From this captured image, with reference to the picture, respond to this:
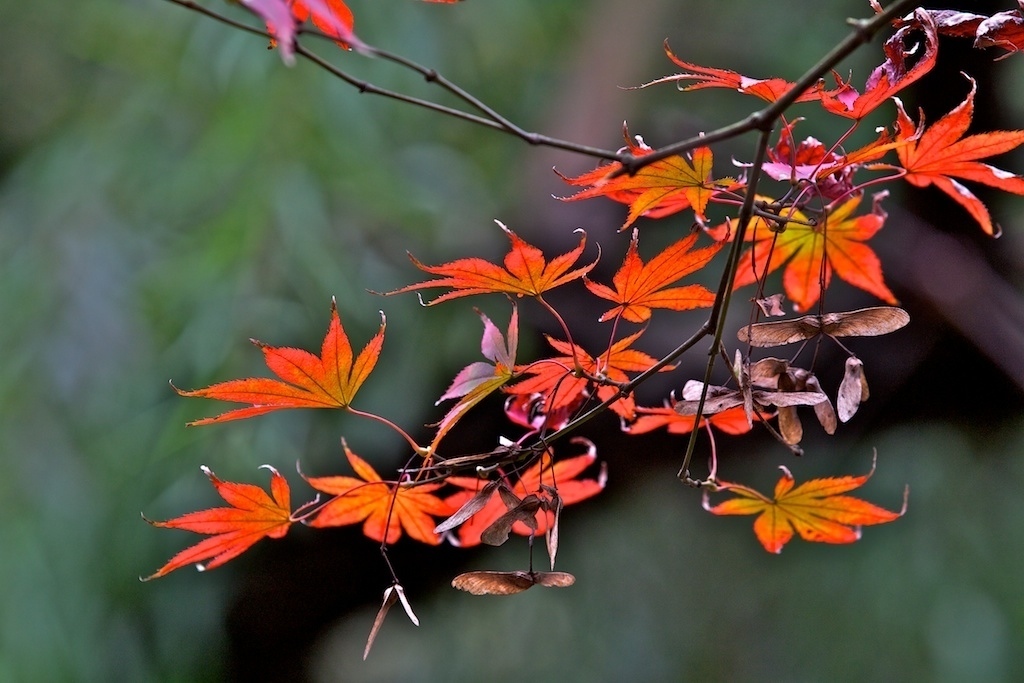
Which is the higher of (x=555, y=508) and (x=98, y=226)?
(x=555, y=508)

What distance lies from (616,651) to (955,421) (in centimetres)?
69

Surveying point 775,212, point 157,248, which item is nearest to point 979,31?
point 775,212

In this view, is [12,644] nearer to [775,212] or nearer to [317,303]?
[317,303]

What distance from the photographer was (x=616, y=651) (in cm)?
152

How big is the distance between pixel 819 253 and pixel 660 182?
179mm

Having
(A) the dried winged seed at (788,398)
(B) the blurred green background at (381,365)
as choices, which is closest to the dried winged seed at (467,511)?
(A) the dried winged seed at (788,398)

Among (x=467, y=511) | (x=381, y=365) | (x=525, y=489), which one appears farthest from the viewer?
(x=381, y=365)

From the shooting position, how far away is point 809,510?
18.2 inches

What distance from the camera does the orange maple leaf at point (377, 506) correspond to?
44 cm

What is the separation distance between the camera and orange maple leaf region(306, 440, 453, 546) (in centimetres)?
44

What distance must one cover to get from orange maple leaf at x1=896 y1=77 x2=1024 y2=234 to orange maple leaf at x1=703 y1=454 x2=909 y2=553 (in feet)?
0.46

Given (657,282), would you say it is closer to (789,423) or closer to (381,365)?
(789,423)

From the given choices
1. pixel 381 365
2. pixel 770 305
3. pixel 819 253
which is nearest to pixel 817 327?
pixel 770 305

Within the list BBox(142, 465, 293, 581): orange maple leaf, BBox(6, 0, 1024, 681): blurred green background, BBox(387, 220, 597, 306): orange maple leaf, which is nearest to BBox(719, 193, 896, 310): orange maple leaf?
BBox(387, 220, 597, 306): orange maple leaf
